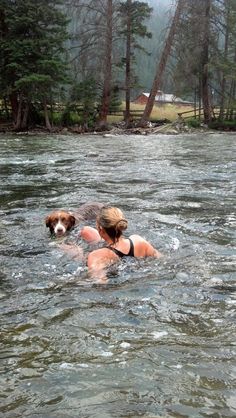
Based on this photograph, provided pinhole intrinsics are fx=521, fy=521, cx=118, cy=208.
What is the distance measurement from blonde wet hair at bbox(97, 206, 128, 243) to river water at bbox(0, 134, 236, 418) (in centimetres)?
37

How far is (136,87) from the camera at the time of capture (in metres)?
34.2

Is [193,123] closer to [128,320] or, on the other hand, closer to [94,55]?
[94,55]

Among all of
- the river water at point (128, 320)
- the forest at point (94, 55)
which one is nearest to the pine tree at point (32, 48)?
the forest at point (94, 55)

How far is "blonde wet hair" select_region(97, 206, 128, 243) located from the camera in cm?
519

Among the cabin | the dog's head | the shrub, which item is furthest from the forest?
the dog's head

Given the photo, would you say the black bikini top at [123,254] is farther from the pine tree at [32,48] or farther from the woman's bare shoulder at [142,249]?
the pine tree at [32,48]

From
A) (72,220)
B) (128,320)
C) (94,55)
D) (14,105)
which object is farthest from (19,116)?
(128,320)

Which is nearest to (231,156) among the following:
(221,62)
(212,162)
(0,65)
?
(212,162)

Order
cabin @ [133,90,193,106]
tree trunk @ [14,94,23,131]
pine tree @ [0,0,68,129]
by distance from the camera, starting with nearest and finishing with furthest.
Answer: pine tree @ [0,0,68,129] < tree trunk @ [14,94,23,131] < cabin @ [133,90,193,106]

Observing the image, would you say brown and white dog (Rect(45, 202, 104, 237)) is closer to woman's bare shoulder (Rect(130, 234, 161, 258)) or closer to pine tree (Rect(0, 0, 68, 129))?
woman's bare shoulder (Rect(130, 234, 161, 258))

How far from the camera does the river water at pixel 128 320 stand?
284 centimetres

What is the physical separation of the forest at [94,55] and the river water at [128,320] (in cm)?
1948

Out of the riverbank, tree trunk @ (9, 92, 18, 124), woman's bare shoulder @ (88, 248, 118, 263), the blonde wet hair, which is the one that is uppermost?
tree trunk @ (9, 92, 18, 124)

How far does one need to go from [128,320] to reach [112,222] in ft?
4.86
